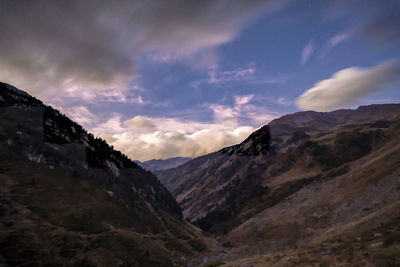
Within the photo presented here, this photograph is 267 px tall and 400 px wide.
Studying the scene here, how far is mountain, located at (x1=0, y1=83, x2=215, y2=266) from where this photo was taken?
43219 mm

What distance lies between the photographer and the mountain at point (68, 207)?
43.2 m

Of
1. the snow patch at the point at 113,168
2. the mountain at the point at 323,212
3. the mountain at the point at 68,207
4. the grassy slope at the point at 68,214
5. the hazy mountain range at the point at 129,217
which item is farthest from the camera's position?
the snow patch at the point at 113,168

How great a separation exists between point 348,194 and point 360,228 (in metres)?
47.1

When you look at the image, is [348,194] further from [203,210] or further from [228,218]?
[203,210]

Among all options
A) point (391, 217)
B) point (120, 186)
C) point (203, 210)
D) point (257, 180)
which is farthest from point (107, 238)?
point (257, 180)

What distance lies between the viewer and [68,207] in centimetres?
6059

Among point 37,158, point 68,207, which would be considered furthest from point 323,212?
point 37,158

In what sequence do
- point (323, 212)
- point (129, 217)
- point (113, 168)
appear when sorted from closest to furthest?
point (129, 217) < point (323, 212) < point (113, 168)

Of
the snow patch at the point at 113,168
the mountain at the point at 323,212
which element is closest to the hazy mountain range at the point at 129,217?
the mountain at the point at 323,212

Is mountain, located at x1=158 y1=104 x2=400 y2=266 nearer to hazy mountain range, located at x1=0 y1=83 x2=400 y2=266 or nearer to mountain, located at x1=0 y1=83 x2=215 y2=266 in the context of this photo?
hazy mountain range, located at x1=0 y1=83 x2=400 y2=266

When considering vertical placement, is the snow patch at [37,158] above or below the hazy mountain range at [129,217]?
above

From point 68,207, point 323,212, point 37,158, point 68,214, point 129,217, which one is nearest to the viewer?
point 68,214

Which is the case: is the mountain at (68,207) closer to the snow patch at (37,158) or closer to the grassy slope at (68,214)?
the grassy slope at (68,214)

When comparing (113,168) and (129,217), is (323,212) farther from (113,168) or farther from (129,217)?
(113,168)
